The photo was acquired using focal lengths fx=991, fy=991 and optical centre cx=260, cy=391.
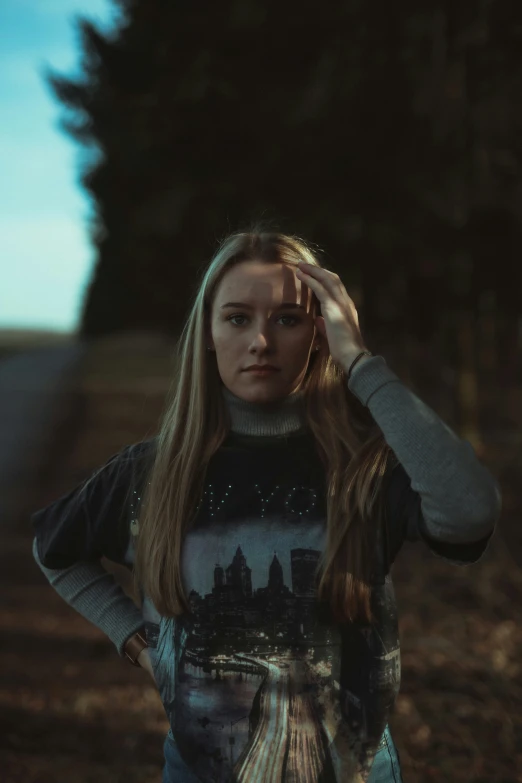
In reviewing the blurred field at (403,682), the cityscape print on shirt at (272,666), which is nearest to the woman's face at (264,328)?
the cityscape print on shirt at (272,666)

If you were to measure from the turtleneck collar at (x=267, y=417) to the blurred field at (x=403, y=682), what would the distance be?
1.52ft

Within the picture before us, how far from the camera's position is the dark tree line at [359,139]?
945cm

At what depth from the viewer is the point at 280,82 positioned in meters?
11.1

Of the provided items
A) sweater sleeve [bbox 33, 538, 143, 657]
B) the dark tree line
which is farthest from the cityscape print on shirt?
the dark tree line

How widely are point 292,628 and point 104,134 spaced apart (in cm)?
1345

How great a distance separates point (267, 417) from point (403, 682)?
3.24 meters

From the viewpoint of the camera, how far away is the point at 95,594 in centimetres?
228

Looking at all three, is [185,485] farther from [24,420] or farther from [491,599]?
[24,420]

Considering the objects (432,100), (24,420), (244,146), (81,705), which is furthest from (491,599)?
(24,420)

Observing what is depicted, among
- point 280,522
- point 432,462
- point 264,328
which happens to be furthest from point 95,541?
point 432,462

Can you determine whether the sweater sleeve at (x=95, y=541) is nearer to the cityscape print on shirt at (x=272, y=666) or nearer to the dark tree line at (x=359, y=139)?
the cityscape print on shirt at (x=272, y=666)

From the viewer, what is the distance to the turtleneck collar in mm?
2076

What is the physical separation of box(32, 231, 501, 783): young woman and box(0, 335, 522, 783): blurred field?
1.45ft

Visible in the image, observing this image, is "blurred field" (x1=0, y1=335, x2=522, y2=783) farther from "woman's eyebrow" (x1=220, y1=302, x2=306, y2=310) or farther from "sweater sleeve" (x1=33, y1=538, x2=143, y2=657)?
"woman's eyebrow" (x1=220, y1=302, x2=306, y2=310)
